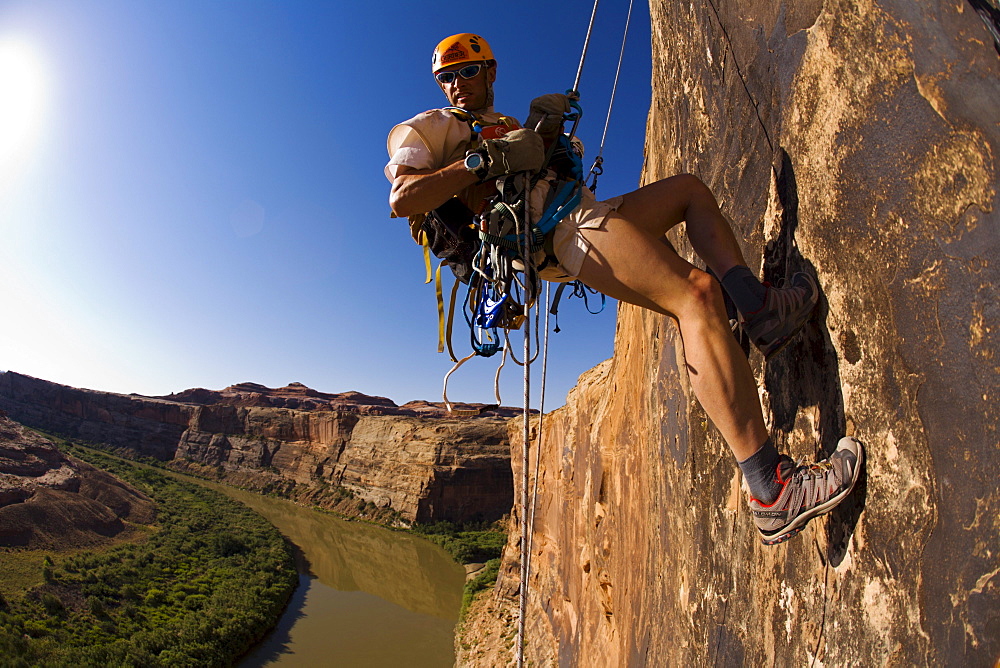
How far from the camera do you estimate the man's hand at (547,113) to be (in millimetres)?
2393

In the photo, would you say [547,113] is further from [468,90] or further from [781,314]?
[781,314]

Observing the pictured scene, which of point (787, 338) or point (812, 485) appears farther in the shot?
point (787, 338)

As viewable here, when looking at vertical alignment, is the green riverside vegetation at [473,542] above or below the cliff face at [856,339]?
below

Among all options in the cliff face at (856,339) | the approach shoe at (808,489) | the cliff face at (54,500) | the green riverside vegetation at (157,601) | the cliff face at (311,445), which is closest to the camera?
the cliff face at (856,339)

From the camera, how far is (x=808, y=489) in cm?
168

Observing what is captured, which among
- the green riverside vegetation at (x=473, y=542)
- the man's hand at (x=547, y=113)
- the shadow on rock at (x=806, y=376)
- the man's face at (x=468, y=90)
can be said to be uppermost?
the man's face at (x=468, y=90)

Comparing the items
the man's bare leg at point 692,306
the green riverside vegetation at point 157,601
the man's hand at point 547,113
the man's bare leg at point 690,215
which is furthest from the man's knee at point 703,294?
the green riverside vegetation at point 157,601

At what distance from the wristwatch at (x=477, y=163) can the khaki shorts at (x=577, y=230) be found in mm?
378

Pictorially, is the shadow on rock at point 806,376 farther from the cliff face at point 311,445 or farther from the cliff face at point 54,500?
the cliff face at point 311,445

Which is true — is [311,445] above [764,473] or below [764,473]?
above

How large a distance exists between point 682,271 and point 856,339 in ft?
2.07

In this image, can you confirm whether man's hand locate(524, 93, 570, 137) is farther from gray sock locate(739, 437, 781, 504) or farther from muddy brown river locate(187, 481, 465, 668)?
muddy brown river locate(187, 481, 465, 668)

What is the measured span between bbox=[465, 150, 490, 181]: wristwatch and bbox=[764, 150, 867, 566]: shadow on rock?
4.35 ft

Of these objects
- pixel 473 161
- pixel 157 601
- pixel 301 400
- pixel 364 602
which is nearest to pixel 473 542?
pixel 364 602
